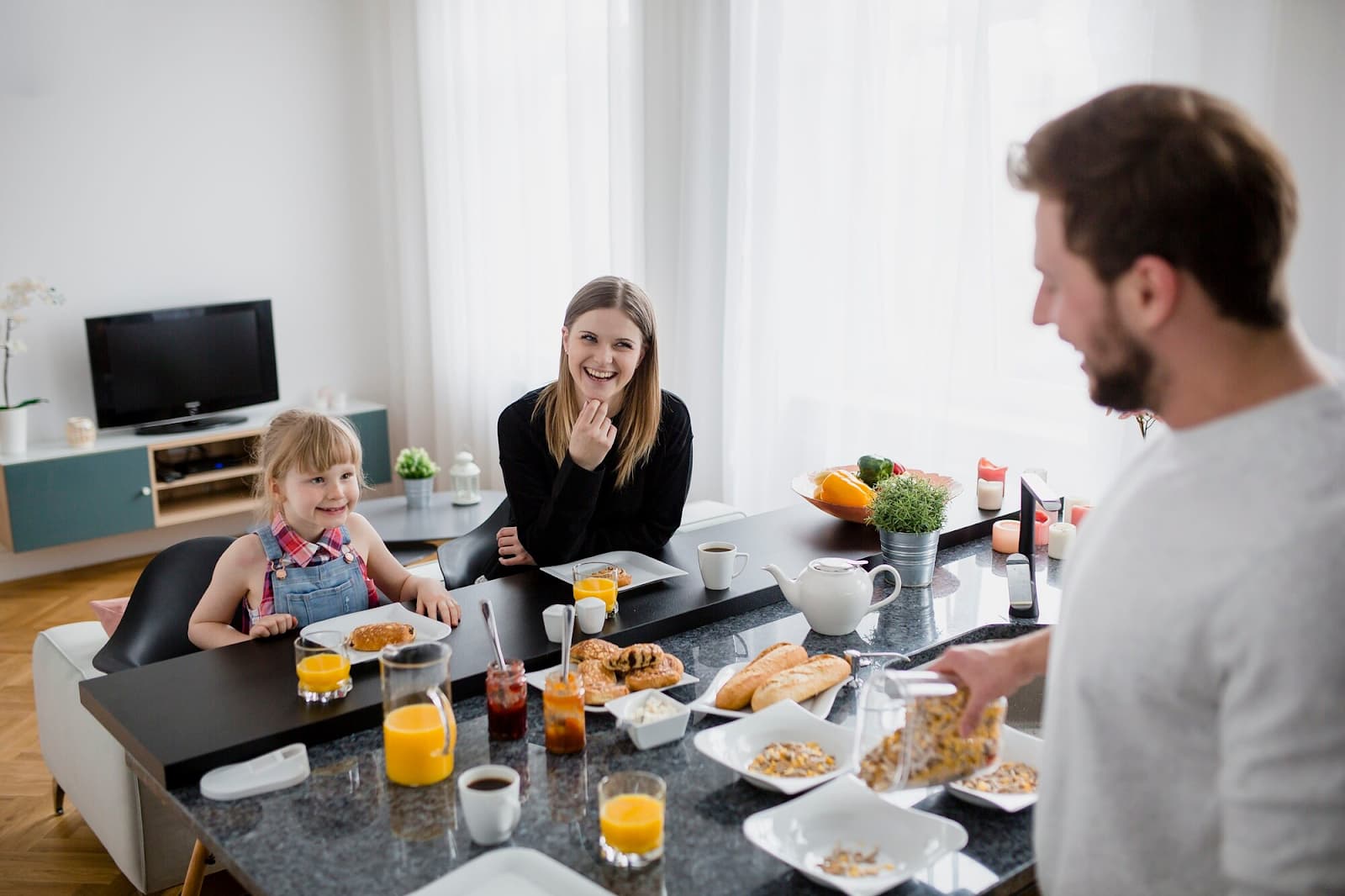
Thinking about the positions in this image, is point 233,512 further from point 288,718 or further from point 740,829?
point 740,829

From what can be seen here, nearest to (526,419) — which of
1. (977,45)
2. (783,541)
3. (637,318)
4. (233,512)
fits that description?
(637,318)

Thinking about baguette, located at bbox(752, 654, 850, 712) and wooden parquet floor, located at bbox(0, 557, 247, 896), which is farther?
wooden parquet floor, located at bbox(0, 557, 247, 896)

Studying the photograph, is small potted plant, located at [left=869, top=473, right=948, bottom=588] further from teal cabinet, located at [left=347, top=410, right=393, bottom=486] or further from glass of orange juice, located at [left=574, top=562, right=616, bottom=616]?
teal cabinet, located at [left=347, top=410, right=393, bottom=486]

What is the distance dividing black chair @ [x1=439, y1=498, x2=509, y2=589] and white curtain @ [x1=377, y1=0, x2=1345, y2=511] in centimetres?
143

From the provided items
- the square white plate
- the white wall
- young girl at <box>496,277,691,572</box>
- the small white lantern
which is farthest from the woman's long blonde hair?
the white wall

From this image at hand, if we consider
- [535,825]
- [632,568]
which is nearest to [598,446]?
[632,568]

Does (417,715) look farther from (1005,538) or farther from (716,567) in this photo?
(1005,538)

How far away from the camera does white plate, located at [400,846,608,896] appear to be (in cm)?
124

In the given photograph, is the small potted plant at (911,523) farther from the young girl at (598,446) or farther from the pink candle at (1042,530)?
the young girl at (598,446)

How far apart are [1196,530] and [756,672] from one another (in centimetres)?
89

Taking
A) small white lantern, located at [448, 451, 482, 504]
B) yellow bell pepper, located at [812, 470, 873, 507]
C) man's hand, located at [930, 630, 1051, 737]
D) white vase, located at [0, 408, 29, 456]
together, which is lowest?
small white lantern, located at [448, 451, 482, 504]

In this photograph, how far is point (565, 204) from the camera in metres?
5.18

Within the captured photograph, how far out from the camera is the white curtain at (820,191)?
9.66 ft

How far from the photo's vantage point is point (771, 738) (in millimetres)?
1576
